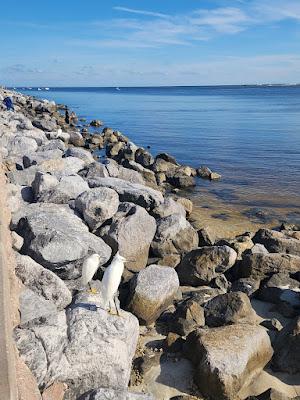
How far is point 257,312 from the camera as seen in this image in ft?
32.4

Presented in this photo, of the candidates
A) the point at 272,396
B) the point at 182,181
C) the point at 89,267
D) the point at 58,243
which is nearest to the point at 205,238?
the point at 58,243

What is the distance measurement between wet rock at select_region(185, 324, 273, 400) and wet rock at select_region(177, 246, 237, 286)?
116 inches

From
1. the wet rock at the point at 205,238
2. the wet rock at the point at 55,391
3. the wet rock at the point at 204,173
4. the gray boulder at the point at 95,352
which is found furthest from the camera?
the wet rock at the point at 204,173

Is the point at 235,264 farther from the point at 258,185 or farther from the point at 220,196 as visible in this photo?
the point at 258,185

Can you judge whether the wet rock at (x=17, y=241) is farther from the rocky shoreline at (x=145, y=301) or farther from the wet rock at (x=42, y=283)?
the wet rock at (x=42, y=283)

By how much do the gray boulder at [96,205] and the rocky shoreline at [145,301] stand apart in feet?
0.09

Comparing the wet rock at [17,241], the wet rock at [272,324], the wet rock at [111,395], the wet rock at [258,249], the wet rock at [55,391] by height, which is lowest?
the wet rock at [272,324]

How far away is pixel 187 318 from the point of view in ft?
28.8

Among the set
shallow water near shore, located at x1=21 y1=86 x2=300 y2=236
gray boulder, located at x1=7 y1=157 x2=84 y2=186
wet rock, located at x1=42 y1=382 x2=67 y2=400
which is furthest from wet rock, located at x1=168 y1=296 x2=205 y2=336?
gray boulder, located at x1=7 y1=157 x2=84 y2=186

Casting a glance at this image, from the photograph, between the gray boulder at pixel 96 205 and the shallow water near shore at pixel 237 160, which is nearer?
the gray boulder at pixel 96 205

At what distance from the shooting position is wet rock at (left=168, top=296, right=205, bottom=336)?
8.68 metres

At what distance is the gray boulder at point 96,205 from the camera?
1142 centimetres

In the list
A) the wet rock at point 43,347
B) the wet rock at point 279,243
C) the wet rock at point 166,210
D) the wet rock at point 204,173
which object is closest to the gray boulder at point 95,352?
the wet rock at point 43,347

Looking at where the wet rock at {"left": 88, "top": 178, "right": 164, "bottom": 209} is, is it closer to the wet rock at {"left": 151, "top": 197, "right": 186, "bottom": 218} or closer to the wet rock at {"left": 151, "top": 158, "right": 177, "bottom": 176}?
the wet rock at {"left": 151, "top": 197, "right": 186, "bottom": 218}
